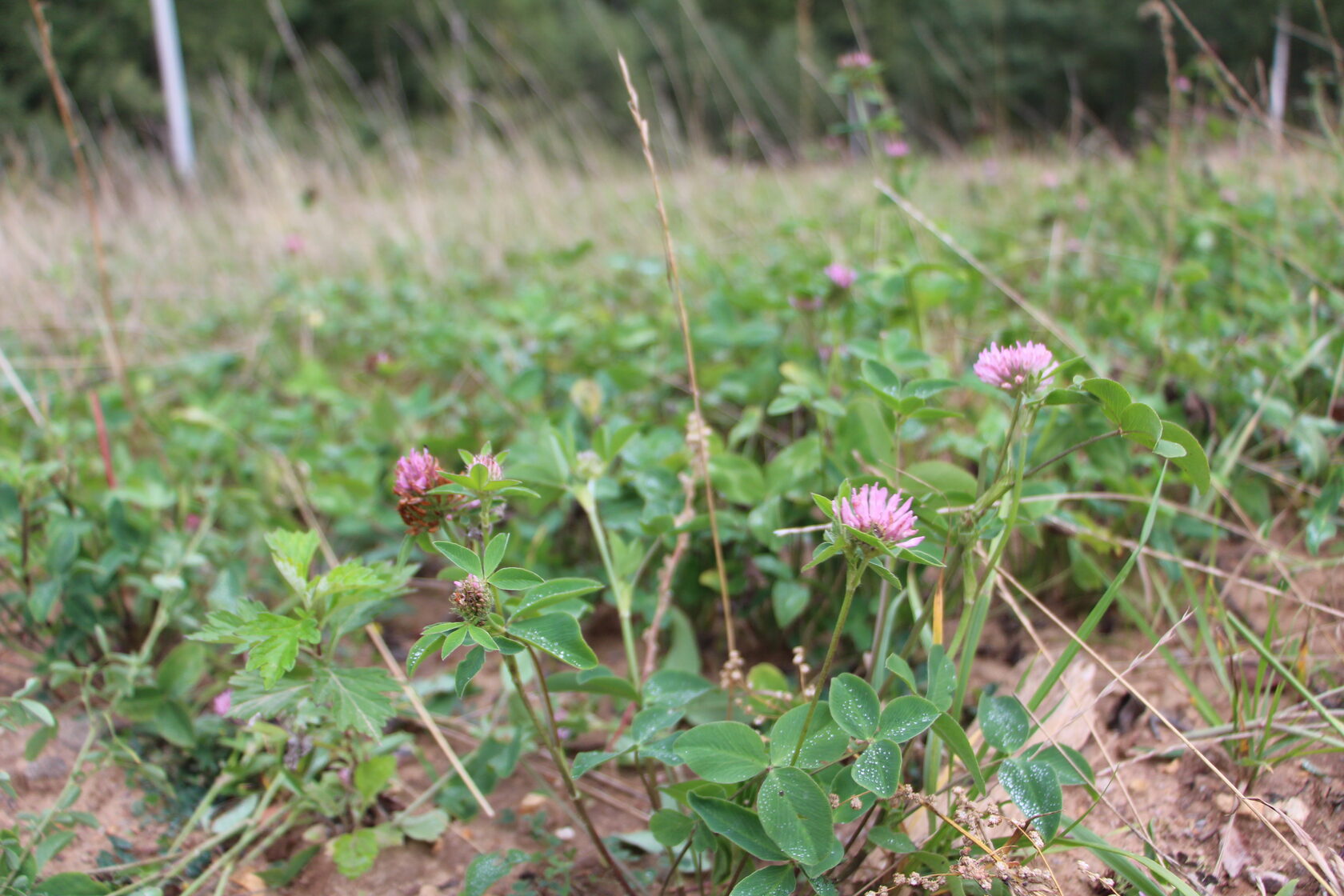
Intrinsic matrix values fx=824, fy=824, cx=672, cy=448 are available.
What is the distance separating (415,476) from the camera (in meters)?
0.87

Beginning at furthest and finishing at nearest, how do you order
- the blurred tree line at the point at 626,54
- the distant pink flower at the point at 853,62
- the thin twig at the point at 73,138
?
the blurred tree line at the point at 626,54, the distant pink flower at the point at 853,62, the thin twig at the point at 73,138

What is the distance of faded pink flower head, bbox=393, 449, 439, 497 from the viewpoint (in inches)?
34.0

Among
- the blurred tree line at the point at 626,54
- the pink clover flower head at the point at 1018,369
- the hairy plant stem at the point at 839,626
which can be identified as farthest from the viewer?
the blurred tree line at the point at 626,54

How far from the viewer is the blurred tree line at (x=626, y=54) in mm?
11070

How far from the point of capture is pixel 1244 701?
0.99m

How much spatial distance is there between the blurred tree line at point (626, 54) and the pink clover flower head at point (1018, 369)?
7759mm

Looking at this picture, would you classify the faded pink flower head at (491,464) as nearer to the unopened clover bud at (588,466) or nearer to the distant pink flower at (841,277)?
the unopened clover bud at (588,466)

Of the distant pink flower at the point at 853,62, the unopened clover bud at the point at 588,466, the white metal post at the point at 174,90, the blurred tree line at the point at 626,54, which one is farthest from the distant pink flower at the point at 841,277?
the white metal post at the point at 174,90

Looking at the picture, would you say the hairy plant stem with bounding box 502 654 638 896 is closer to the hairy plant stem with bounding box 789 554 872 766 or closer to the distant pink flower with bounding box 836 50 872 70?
the hairy plant stem with bounding box 789 554 872 766

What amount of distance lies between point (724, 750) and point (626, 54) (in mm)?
16133

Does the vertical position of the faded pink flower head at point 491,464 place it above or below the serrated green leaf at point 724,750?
above

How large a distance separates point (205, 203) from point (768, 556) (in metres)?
6.97

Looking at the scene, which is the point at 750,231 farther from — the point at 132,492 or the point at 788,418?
the point at 132,492

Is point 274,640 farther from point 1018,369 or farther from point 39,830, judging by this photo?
point 1018,369
